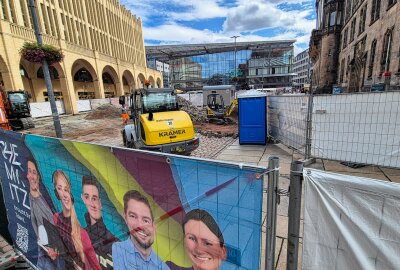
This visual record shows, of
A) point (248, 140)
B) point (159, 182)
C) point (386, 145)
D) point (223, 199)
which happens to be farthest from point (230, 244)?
point (248, 140)

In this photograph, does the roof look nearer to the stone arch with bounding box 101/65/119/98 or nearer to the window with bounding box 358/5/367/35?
the stone arch with bounding box 101/65/119/98

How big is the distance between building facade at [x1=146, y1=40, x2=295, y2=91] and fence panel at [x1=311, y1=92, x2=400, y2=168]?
62.6 m

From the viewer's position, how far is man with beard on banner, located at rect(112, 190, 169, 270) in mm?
1892

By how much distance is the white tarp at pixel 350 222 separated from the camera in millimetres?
1085

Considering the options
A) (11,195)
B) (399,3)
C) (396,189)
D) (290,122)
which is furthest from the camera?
(399,3)

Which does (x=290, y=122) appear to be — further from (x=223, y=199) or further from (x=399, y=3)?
(x=399, y=3)

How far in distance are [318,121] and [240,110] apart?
3582 millimetres

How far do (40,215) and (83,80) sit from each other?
36.0 metres

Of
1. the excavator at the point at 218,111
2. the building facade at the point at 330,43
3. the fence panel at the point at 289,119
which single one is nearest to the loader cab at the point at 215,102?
the excavator at the point at 218,111

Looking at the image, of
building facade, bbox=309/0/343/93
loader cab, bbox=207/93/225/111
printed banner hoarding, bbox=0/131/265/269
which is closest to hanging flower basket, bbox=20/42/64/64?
printed banner hoarding, bbox=0/131/265/269

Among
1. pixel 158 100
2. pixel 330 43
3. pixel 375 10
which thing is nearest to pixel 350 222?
pixel 158 100

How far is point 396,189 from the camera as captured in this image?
3.42 ft

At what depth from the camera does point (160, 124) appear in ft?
22.3

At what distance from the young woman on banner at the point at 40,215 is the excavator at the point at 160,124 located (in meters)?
3.72
